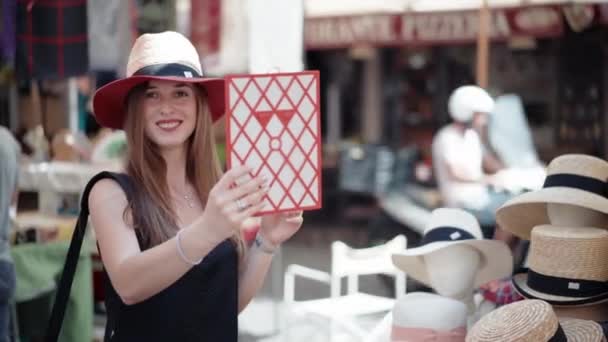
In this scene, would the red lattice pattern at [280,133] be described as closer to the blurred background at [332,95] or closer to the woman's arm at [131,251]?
the woman's arm at [131,251]

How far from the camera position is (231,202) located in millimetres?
1667

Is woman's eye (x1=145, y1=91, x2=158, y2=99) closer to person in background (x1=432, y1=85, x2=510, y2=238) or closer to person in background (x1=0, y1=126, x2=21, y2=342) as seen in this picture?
person in background (x1=0, y1=126, x2=21, y2=342)

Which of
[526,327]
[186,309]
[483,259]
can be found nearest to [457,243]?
[483,259]

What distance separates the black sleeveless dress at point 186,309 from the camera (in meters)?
2.06

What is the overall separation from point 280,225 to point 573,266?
87cm

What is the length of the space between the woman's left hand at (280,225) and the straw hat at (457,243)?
90 centimetres

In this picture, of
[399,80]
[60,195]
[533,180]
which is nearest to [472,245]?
[533,180]

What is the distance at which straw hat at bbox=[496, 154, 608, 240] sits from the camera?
2443mm

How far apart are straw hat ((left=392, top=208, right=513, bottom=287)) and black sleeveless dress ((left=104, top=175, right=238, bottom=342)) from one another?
Answer: 93cm

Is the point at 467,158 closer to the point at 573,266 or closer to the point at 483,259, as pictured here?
the point at 483,259

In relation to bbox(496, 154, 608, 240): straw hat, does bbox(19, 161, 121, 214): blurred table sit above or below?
below

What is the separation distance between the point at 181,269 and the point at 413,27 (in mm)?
6471

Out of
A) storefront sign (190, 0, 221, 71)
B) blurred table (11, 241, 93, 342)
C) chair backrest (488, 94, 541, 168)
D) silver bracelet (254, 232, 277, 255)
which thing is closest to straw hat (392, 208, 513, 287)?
silver bracelet (254, 232, 277, 255)

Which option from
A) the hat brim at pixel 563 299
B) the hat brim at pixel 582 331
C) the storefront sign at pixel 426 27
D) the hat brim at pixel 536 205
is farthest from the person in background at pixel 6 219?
the storefront sign at pixel 426 27
